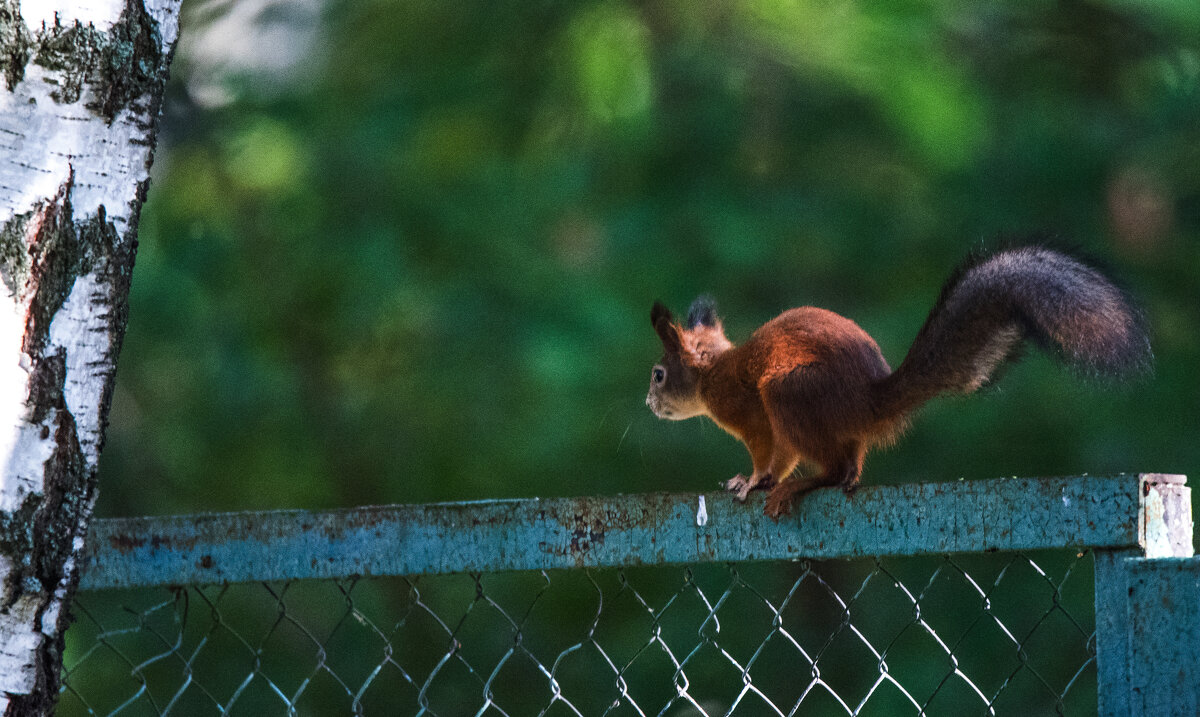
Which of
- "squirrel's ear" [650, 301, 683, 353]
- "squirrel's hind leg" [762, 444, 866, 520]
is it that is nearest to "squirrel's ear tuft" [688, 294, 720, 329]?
"squirrel's ear" [650, 301, 683, 353]

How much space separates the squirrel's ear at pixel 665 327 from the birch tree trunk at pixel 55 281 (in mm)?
1643

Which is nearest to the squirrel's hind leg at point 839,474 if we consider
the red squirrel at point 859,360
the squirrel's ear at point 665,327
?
the red squirrel at point 859,360

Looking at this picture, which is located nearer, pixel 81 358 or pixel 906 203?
pixel 81 358

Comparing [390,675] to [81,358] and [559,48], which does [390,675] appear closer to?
[559,48]

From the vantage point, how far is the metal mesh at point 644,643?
142 inches

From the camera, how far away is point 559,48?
3531mm

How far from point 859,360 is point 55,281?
57.1 inches

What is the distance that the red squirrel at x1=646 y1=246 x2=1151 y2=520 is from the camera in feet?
4.96

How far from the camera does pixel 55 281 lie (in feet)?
3.87

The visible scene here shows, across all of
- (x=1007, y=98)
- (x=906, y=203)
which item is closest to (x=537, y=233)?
(x=906, y=203)

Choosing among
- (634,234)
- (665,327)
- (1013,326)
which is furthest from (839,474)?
(634,234)

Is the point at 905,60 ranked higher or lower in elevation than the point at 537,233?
higher

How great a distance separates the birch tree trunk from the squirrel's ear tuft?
2.00 m

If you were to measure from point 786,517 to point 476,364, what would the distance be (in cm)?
296
